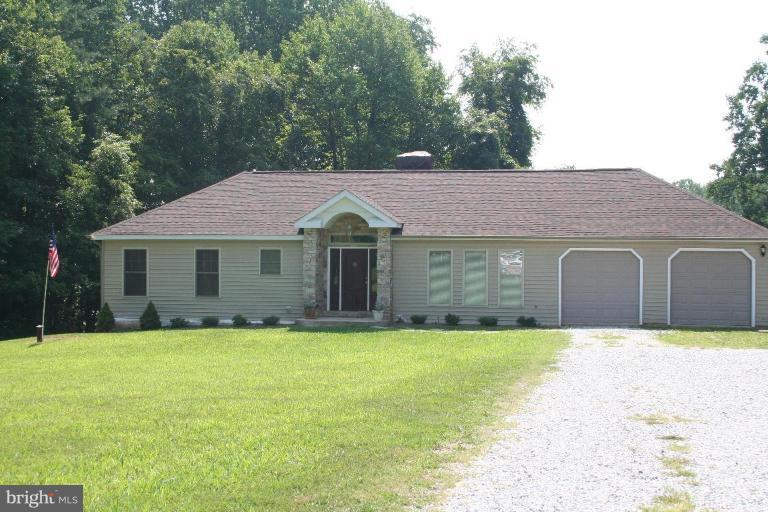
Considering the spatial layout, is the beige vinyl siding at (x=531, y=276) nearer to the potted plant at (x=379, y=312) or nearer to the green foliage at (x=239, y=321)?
the potted plant at (x=379, y=312)

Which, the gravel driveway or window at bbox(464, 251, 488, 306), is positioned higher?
window at bbox(464, 251, 488, 306)

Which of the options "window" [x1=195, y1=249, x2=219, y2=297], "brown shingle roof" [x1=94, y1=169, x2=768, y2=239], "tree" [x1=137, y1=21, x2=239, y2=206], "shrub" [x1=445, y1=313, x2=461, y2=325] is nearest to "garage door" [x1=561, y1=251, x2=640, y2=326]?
"brown shingle roof" [x1=94, y1=169, x2=768, y2=239]

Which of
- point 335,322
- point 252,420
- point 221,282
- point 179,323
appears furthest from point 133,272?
point 252,420

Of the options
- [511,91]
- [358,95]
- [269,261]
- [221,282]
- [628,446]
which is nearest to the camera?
[628,446]

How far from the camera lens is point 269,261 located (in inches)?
1041

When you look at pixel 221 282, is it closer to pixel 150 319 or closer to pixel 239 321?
pixel 239 321

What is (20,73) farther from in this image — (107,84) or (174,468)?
(174,468)

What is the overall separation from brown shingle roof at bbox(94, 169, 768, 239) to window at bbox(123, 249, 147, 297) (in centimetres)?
75

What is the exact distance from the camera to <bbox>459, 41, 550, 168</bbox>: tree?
52.9 metres

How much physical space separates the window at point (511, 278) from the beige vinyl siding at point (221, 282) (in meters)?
6.08

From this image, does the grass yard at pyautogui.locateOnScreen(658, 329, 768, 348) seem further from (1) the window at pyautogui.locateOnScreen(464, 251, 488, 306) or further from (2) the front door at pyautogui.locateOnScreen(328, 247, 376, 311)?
(2) the front door at pyautogui.locateOnScreen(328, 247, 376, 311)

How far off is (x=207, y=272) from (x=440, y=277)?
730 centimetres

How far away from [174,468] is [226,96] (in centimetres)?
3692

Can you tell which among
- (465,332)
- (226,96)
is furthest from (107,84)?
(465,332)
